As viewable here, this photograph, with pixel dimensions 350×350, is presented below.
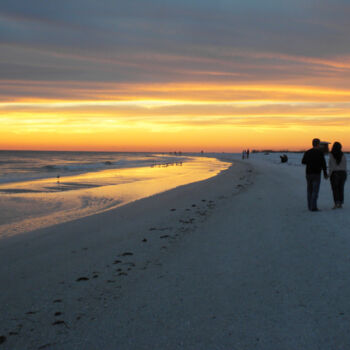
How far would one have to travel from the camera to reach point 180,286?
16.4 feet

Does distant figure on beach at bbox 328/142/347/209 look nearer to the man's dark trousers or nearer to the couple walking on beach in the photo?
the couple walking on beach

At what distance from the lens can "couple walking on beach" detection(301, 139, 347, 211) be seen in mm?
10492

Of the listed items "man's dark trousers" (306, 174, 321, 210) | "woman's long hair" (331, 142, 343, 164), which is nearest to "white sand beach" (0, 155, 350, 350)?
"man's dark trousers" (306, 174, 321, 210)

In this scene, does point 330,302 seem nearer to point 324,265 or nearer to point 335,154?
point 324,265

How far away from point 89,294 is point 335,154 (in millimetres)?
9290

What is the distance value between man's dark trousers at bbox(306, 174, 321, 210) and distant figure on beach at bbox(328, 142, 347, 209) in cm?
73

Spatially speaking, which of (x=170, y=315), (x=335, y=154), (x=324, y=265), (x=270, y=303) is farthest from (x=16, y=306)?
(x=335, y=154)

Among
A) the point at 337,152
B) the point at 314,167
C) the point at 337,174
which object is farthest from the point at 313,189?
the point at 337,152

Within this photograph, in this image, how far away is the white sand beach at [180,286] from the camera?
3.73m

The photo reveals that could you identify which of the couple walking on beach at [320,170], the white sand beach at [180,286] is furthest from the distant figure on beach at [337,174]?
the white sand beach at [180,286]

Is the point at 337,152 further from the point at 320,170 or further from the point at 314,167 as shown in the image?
the point at 314,167

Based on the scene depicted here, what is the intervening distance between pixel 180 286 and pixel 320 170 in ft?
25.2

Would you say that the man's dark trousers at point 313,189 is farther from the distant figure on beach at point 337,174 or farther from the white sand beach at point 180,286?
the white sand beach at point 180,286

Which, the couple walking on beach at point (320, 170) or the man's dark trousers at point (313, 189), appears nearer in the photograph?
the man's dark trousers at point (313, 189)
